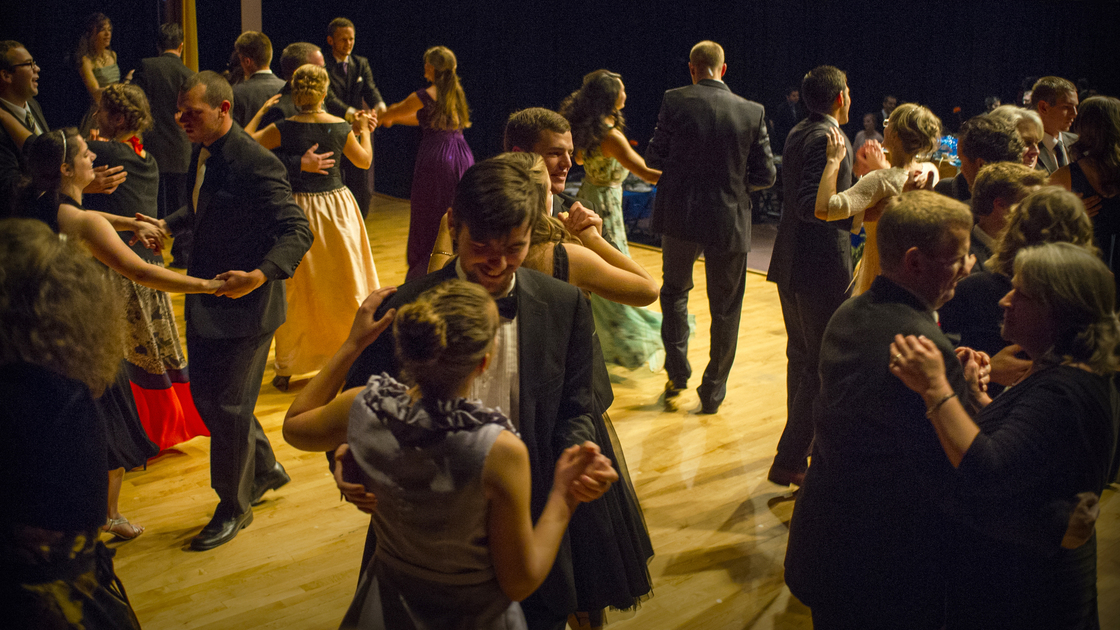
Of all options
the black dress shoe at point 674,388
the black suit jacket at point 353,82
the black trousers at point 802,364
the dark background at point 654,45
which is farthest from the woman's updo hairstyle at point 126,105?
the dark background at point 654,45

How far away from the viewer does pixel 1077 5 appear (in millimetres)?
9148

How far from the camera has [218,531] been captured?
3.12 m

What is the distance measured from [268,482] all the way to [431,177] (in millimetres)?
2330

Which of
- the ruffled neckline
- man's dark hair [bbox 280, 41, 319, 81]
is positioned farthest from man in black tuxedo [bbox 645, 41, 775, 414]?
the ruffled neckline

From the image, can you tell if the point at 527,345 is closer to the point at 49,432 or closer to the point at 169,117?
the point at 49,432

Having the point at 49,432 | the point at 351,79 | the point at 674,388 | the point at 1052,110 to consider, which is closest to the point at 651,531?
the point at 674,388

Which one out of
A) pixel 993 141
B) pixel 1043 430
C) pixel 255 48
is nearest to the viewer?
pixel 1043 430

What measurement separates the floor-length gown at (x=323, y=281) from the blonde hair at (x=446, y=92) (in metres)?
0.94

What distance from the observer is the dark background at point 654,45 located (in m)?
9.11

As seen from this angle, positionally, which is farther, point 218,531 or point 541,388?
point 218,531

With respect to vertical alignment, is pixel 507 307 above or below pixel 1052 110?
below

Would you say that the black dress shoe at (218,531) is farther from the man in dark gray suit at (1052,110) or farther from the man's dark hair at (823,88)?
the man in dark gray suit at (1052,110)

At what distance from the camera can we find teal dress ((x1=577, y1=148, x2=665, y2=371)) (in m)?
4.79

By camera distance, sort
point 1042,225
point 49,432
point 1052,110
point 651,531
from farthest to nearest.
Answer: point 1052,110, point 651,531, point 1042,225, point 49,432
